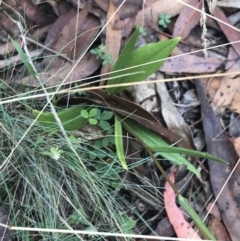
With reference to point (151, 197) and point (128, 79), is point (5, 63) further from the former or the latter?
point (151, 197)

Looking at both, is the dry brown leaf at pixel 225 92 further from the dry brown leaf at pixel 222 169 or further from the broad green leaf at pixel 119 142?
the broad green leaf at pixel 119 142

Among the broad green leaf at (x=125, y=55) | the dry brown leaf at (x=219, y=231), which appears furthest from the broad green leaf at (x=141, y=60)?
the dry brown leaf at (x=219, y=231)

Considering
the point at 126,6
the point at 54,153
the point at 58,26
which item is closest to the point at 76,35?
the point at 58,26

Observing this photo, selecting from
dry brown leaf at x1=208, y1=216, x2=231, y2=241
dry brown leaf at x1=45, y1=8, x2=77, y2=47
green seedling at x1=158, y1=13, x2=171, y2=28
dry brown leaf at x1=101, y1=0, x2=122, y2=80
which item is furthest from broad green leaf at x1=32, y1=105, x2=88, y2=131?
dry brown leaf at x1=208, y1=216, x2=231, y2=241

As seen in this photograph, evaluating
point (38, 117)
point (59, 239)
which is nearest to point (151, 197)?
point (59, 239)

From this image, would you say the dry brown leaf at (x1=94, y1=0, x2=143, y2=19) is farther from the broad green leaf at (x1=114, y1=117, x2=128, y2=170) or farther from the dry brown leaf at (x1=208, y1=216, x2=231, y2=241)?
the dry brown leaf at (x1=208, y1=216, x2=231, y2=241)

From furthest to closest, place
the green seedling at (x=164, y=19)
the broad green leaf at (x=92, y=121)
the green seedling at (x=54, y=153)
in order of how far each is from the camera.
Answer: the green seedling at (x=164, y=19) → the broad green leaf at (x=92, y=121) → the green seedling at (x=54, y=153)

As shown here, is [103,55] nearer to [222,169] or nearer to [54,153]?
[54,153]
